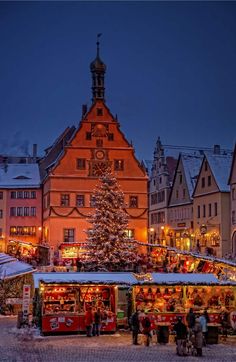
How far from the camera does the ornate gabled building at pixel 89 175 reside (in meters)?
59.7

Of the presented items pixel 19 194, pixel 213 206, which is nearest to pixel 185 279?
pixel 213 206

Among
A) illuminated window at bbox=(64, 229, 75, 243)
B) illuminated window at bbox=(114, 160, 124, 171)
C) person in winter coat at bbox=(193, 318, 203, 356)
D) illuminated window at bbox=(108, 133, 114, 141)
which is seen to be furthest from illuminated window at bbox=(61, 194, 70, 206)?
person in winter coat at bbox=(193, 318, 203, 356)

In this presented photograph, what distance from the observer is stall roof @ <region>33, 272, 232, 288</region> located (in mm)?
31828

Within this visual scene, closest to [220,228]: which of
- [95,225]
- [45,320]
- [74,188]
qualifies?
[74,188]

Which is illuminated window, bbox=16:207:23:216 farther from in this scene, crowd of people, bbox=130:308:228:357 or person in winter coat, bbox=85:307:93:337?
person in winter coat, bbox=85:307:93:337

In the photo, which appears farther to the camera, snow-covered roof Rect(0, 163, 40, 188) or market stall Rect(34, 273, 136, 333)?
snow-covered roof Rect(0, 163, 40, 188)

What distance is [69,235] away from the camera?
2329 inches

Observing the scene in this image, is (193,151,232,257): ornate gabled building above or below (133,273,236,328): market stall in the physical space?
above

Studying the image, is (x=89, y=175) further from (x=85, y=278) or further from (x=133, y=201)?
(x=85, y=278)

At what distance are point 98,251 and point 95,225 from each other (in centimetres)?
196

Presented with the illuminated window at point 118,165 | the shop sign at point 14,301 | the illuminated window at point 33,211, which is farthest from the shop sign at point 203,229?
the shop sign at point 14,301

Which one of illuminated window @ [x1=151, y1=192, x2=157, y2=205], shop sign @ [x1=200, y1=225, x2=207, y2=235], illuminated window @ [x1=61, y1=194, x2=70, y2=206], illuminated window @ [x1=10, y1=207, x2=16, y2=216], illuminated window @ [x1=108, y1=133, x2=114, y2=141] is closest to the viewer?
illuminated window @ [x1=61, y1=194, x2=70, y2=206]

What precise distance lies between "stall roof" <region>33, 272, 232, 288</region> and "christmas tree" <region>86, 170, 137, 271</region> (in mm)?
11538

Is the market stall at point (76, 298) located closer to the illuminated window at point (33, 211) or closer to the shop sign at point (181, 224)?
the illuminated window at point (33, 211)
